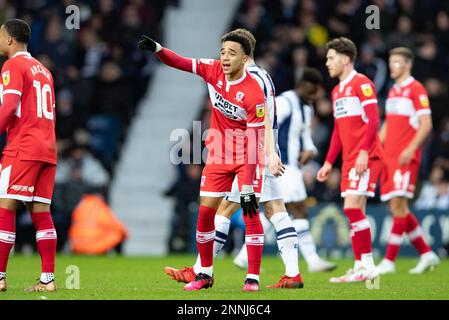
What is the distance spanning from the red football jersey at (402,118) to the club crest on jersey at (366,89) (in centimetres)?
188

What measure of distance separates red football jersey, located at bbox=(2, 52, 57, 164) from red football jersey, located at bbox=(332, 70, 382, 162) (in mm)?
3513

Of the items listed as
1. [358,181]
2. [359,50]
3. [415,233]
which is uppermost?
[359,50]

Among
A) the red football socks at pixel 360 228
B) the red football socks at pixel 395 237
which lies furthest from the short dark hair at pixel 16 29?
the red football socks at pixel 395 237

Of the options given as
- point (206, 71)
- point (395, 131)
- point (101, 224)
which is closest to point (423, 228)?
point (395, 131)

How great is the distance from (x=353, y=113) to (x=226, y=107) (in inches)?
94.0

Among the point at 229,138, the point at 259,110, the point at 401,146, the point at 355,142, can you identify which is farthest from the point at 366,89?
the point at 259,110

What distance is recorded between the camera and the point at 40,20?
69.3ft

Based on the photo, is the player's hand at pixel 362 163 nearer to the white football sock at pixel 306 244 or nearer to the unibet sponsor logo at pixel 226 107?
the unibet sponsor logo at pixel 226 107

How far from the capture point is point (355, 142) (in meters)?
10.8

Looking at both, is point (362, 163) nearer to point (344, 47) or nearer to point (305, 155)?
point (344, 47)

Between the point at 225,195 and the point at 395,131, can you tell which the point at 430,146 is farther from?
the point at 225,195

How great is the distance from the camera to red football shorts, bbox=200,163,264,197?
890 centimetres

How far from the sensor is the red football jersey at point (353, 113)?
10.7m

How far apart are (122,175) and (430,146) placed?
6224 millimetres
